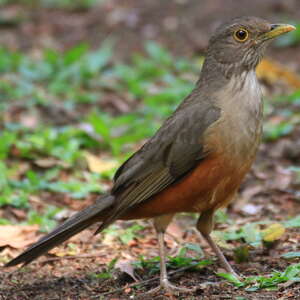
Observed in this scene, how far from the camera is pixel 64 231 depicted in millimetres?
5840

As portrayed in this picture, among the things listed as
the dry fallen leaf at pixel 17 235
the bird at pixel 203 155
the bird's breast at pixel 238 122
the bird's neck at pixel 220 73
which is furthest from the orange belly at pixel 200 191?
the dry fallen leaf at pixel 17 235

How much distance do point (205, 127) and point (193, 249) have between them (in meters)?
1.21

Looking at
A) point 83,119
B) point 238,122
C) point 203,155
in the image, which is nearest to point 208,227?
point 203,155

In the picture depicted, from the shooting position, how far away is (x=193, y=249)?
6.36 metres

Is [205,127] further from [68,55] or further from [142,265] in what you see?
[68,55]

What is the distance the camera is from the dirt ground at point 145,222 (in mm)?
5828

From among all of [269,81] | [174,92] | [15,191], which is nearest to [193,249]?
[15,191]

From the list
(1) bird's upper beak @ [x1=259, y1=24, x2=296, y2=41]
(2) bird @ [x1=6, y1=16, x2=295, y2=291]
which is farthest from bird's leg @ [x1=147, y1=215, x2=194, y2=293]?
(1) bird's upper beak @ [x1=259, y1=24, x2=296, y2=41]

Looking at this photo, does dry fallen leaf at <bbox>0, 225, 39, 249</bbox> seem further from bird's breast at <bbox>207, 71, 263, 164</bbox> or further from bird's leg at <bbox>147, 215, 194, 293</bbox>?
bird's breast at <bbox>207, 71, 263, 164</bbox>

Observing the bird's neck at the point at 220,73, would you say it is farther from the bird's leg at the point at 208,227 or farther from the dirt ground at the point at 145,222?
the dirt ground at the point at 145,222

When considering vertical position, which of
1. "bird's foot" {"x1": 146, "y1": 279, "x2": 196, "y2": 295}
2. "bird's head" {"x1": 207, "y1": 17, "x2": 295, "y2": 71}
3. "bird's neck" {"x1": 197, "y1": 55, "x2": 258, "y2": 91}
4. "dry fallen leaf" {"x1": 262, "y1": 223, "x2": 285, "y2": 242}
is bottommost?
"bird's foot" {"x1": 146, "y1": 279, "x2": 196, "y2": 295}

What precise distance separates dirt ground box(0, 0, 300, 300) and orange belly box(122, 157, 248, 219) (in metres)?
0.57

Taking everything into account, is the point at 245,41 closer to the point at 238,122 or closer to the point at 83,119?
the point at 238,122

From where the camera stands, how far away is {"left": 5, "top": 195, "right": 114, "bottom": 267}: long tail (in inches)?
227
